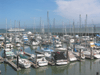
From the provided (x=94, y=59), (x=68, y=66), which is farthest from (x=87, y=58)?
(x=68, y=66)

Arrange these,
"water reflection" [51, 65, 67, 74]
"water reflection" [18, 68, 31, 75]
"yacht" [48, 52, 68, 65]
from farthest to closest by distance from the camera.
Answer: "yacht" [48, 52, 68, 65] < "water reflection" [51, 65, 67, 74] < "water reflection" [18, 68, 31, 75]

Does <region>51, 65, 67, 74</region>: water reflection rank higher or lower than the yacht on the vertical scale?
lower

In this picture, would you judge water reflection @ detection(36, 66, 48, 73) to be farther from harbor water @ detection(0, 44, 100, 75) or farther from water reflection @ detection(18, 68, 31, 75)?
water reflection @ detection(18, 68, 31, 75)

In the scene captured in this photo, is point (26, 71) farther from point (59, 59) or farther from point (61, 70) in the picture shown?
point (59, 59)

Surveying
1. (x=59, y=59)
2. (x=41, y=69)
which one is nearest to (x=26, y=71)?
(x=41, y=69)

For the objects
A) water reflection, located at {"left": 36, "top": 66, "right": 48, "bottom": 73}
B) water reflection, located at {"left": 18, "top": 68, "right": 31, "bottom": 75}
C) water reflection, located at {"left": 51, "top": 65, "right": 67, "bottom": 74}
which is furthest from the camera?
water reflection, located at {"left": 51, "top": 65, "right": 67, "bottom": 74}

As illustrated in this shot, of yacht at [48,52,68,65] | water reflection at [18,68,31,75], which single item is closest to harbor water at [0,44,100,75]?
water reflection at [18,68,31,75]

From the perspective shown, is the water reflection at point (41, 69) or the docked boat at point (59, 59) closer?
the water reflection at point (41, 69)

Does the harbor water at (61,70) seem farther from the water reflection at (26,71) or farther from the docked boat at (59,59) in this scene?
the docked boat at (59,59)

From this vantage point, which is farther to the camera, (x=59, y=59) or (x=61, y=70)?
(x=59, y=59)

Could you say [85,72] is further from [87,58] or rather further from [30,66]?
[30,66]

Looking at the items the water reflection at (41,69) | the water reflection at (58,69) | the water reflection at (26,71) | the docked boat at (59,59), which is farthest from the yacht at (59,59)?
the water reflection at (26,71)

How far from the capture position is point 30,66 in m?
21.4

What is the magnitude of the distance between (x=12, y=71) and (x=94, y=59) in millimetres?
17377
